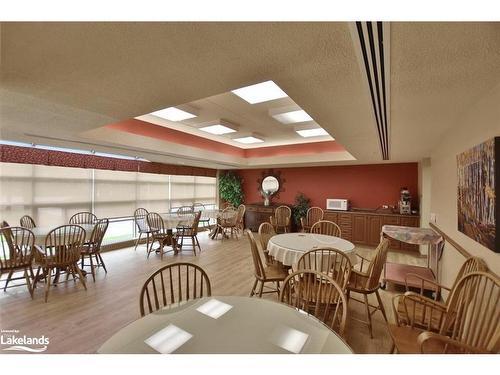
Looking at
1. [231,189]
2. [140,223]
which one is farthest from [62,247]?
[231,189]

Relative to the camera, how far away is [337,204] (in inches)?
240

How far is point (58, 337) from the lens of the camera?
206 cm

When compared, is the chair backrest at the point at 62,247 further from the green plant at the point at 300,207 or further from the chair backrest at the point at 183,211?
the green plant at the point at 300,207

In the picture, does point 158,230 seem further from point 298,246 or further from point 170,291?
point 298,246

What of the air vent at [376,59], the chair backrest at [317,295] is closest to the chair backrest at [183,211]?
the chair backrest at [317,295]

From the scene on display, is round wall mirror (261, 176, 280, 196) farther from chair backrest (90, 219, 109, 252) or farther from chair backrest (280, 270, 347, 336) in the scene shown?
chair backrest (280, 270, 347, 336)

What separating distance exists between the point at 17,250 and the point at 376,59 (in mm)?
4385

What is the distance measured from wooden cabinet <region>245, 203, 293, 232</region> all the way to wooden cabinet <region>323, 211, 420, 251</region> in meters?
1.77

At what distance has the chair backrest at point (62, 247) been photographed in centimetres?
286

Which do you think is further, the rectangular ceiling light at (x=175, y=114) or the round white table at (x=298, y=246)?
the rectangular ceiling light at (x=175, y=114)

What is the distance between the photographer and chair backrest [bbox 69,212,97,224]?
14.4ft

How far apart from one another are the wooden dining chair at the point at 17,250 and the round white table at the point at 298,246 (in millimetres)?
3076
